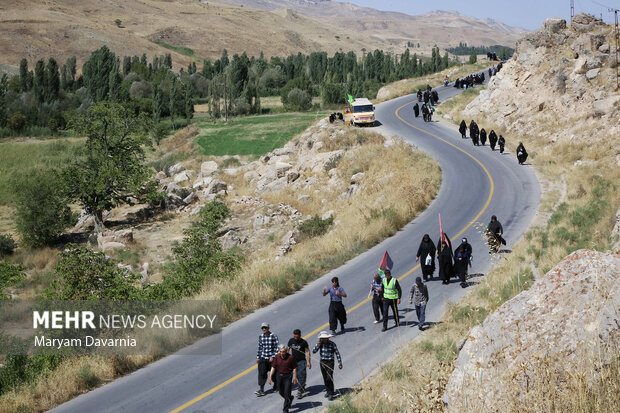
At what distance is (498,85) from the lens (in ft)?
164

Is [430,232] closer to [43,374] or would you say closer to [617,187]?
[617,187]

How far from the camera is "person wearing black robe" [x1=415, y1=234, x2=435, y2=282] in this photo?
18.1 m

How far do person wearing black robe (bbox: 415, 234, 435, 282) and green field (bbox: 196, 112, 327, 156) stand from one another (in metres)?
34.9

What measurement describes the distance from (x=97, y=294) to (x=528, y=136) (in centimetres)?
3564

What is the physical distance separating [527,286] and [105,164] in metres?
33.0

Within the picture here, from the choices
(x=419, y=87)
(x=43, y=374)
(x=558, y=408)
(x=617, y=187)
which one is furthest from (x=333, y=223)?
(x=419, y=87)

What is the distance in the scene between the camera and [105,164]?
3972 centimetres

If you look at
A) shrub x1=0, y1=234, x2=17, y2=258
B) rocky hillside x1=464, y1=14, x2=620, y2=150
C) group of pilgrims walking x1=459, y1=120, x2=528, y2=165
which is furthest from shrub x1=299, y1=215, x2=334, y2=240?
shrub x1=0, y1=234, x2=17, y2=258

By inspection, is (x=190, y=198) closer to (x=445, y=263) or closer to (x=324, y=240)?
(x=324, y=240)

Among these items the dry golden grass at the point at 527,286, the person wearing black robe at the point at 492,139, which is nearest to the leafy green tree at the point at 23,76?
the dry golden grass at the point at 527,286

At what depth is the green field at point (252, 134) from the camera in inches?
2117

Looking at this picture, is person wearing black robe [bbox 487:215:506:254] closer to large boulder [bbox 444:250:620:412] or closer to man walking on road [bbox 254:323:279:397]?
man walking on road [bbox 254:323:279:397]

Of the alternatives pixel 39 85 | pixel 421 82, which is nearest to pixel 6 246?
pixel 421 82

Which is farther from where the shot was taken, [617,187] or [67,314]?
[617,187]
